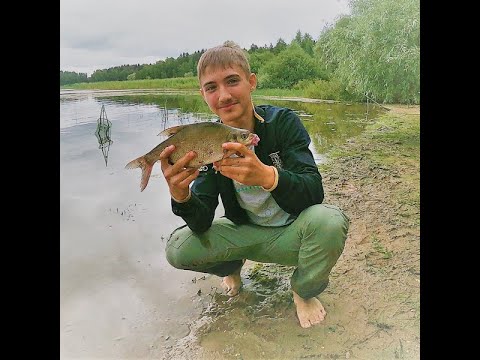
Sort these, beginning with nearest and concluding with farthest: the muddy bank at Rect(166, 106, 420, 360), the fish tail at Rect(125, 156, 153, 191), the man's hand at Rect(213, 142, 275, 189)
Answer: the man's hand at Rect(213, 142, 275, 189) < the fish tail at Rect(125, 156, 153, 191) < the muddy bank at Rect(166, 106, 420, 360)

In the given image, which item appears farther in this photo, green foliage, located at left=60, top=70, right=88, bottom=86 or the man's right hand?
green foliage, located at left=60, top=70, right=88, bottom=86

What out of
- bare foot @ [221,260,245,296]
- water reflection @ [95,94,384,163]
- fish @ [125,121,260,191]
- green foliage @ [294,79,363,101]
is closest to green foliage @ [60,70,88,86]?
water reflection @ [95,94,384,163]

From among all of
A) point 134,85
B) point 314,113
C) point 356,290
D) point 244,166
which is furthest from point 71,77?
point 356,290

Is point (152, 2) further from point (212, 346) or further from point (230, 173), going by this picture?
point (212, 346)

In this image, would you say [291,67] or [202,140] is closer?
[202,140]

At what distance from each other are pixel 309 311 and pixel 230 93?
0.87m

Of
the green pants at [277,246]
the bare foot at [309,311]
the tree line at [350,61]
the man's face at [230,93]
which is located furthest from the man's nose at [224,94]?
the bare foot at [309,311]

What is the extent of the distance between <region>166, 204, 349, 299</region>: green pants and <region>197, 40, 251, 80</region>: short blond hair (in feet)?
1.88

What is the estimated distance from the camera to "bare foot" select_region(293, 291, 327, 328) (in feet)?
5.77

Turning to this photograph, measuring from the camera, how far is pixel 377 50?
1.97 metres

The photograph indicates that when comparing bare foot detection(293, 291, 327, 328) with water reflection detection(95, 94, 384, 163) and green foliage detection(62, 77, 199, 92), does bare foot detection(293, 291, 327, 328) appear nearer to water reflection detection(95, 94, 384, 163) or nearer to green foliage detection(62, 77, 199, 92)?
water reflection detection(95, 94, 384, 163)

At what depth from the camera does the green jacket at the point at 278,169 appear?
1.69 m

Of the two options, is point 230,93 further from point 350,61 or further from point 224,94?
point 350,61
